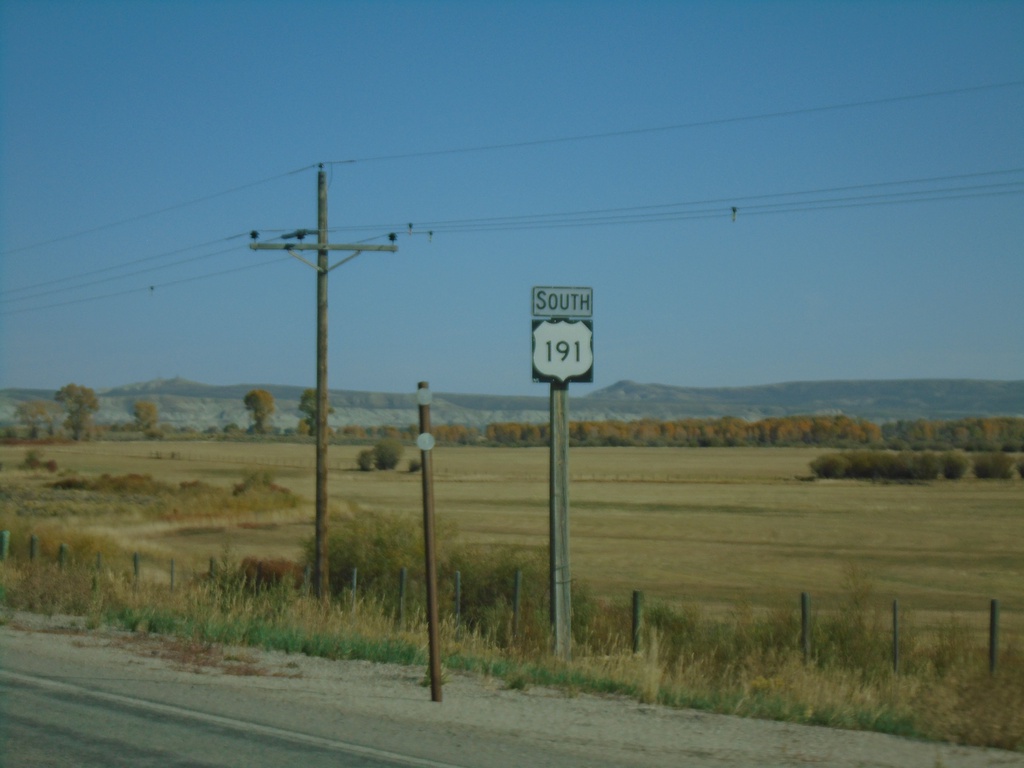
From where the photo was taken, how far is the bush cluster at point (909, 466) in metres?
110

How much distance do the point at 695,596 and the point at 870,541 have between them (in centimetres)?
2391

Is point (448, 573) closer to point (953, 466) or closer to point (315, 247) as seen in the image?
point (315, 247)

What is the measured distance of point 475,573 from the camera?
27.2m

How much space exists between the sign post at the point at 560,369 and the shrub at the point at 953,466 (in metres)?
104

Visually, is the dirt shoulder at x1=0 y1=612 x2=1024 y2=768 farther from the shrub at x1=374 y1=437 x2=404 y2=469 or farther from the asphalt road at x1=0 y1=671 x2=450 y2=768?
the shrub at x1=374 y1=437 x2=404 y2=469

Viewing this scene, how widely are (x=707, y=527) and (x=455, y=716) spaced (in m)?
56.1

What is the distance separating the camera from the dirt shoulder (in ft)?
30.6

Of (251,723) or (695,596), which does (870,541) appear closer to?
(695,596)

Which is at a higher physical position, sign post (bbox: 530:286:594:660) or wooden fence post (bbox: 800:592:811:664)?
sign post (bbox: 530:286:594:660)

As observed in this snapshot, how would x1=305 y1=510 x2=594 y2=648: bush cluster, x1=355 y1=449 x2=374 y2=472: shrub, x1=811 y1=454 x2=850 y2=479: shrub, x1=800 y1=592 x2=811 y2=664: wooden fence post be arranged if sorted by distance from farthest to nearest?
1. x1=355 y1=449 x2=374 y2=472: shrub
2. x1=811 y1=454 x2=850 y2=479: shrub
3. x1=305 y1=510 x2=594 y2=648: bush cluster
4. x1=800 y1=592 x2=811 y2=664: wooden fence post

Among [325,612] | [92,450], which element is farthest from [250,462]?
[325,612]

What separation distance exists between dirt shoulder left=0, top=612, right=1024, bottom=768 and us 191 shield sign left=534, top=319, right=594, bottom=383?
4.65 metres

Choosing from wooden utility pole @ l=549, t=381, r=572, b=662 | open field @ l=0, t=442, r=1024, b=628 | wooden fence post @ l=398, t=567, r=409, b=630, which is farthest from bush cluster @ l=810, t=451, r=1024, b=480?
wooden utility pole @ l=549, t=381, r=572, b=662

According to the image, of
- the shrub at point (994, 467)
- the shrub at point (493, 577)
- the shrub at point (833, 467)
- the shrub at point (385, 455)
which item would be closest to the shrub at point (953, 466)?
the shrub at point (994, 467)
